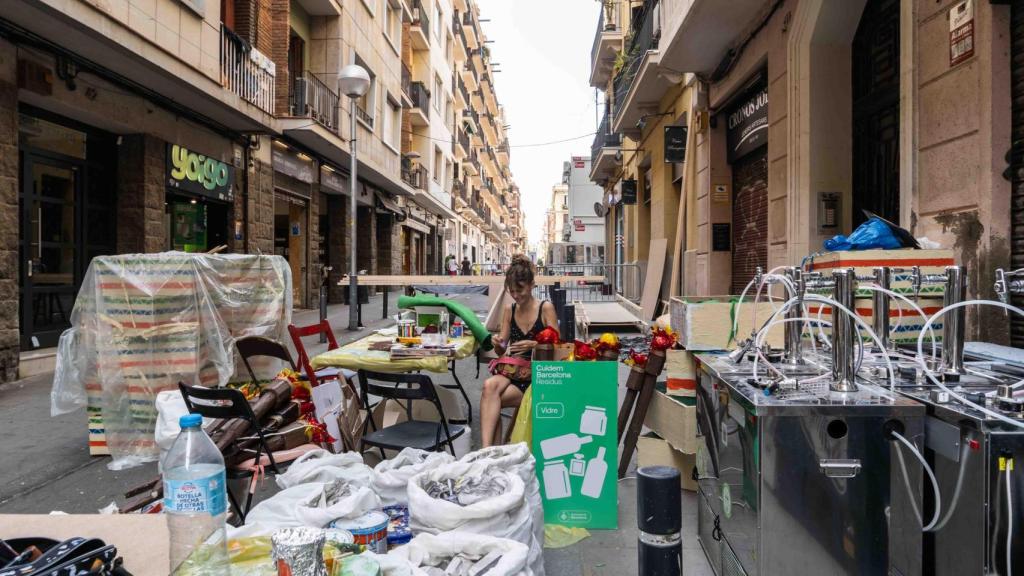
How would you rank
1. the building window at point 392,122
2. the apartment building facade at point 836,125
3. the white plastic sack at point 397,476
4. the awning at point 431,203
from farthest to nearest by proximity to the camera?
the awning at point 431,203 < the building window at point 392,122 < the apartment building facade at point 836,125 < the white plastic sack at point 397,476

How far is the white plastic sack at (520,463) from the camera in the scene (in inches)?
111

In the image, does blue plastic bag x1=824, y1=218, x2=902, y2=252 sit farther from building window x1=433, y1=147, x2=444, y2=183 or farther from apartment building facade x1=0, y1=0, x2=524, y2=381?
building window x1=433, y1=147, x2=444, y2=183

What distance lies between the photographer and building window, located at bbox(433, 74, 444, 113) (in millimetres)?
30234

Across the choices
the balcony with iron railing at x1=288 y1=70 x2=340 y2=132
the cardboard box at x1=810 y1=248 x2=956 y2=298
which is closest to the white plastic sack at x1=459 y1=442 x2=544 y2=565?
the cardboard box at x1=810 y1=248 x2=956 y2=298

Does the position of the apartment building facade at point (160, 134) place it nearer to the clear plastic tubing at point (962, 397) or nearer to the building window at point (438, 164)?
the clear plastic tubing at point (962, 397)

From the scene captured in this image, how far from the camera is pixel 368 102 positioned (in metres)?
19.5

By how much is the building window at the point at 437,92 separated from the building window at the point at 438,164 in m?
2.06

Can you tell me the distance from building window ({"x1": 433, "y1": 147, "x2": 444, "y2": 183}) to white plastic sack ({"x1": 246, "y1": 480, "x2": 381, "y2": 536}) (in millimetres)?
28328

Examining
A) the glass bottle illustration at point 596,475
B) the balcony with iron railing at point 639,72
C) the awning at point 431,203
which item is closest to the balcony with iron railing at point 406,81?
the awning at point 431,203

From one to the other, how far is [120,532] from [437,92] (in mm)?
30969

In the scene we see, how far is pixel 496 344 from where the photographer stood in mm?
5188

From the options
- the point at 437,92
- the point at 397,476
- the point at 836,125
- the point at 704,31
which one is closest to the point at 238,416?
the point at 397,476

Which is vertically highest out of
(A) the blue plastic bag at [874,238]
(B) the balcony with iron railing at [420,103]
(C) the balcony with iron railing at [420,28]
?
(C) the balcony with iron railing at [420,28]

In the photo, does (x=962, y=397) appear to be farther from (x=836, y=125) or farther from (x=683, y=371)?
(x=836, y=125)
